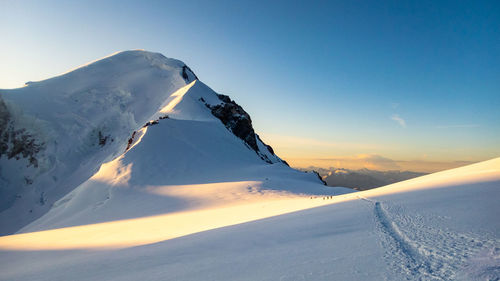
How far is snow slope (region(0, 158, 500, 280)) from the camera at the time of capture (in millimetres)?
2840

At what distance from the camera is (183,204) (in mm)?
14500

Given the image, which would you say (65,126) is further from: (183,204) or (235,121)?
(183,204)

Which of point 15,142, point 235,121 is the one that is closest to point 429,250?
point 235,121

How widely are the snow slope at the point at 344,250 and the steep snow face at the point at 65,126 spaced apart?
97.2ft

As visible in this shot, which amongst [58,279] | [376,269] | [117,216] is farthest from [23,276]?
[117,216]

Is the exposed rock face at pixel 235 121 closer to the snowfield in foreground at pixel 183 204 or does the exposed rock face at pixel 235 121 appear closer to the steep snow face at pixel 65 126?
the snowfield in foreground at pixel 183 204

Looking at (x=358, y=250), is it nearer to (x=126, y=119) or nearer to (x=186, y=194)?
(x=186, y=194)

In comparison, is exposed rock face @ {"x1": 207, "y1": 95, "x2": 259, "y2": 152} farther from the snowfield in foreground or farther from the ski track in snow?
the ski track in snow

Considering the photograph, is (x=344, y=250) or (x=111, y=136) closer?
(x=344, y=250)

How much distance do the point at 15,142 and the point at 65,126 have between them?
21.4 ft

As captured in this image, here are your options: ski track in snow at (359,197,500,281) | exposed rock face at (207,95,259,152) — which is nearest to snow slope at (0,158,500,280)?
ski track in snow at (359,197,500,281)

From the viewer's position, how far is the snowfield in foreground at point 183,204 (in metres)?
3.35

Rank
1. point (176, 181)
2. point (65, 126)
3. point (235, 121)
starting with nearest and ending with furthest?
point (176, 181) → point (65, 126) → point (235, 121)

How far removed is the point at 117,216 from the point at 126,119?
1236 inches
